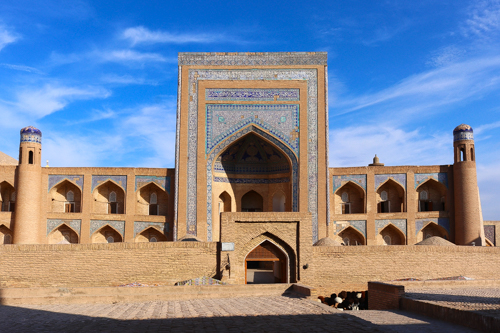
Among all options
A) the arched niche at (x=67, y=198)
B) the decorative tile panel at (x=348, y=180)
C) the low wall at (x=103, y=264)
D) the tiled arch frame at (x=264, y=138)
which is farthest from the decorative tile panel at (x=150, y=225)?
the decorative tile panel at (x=348, y=180)

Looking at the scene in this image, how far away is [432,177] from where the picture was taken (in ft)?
57.0

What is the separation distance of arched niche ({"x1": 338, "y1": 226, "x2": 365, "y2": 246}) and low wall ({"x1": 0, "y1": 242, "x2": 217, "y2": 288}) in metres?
7.43

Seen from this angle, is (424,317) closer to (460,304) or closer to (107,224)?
(460,304)

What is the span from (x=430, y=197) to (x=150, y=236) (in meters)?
10.0

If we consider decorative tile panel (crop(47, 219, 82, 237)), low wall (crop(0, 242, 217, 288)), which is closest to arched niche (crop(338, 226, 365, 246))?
low wall (crop(0, 242, 217, 288))

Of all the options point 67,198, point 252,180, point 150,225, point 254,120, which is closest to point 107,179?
point 67,198

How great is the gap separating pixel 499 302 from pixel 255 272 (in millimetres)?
10532

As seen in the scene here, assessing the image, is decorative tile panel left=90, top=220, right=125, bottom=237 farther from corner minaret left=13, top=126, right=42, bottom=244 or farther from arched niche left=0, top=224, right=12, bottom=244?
arched niche left=0, top=224, right=12, bottom=244

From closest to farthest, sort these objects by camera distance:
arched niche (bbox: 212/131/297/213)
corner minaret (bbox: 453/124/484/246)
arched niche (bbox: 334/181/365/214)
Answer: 1. corner minaret (bbox: 453/124/484/246)
2. arched niche (bbox: 212/131/297/213)
3. arched niche (bbox: 334/181/365/214)

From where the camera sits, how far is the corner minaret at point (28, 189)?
16.5m

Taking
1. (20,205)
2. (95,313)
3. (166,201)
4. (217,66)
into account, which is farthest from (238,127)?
(95,313)

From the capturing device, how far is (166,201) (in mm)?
17984

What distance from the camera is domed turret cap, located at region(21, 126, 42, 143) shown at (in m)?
17.1

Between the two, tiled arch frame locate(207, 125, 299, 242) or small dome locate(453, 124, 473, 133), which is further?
small dome locate(453, 124, 473, 133)
